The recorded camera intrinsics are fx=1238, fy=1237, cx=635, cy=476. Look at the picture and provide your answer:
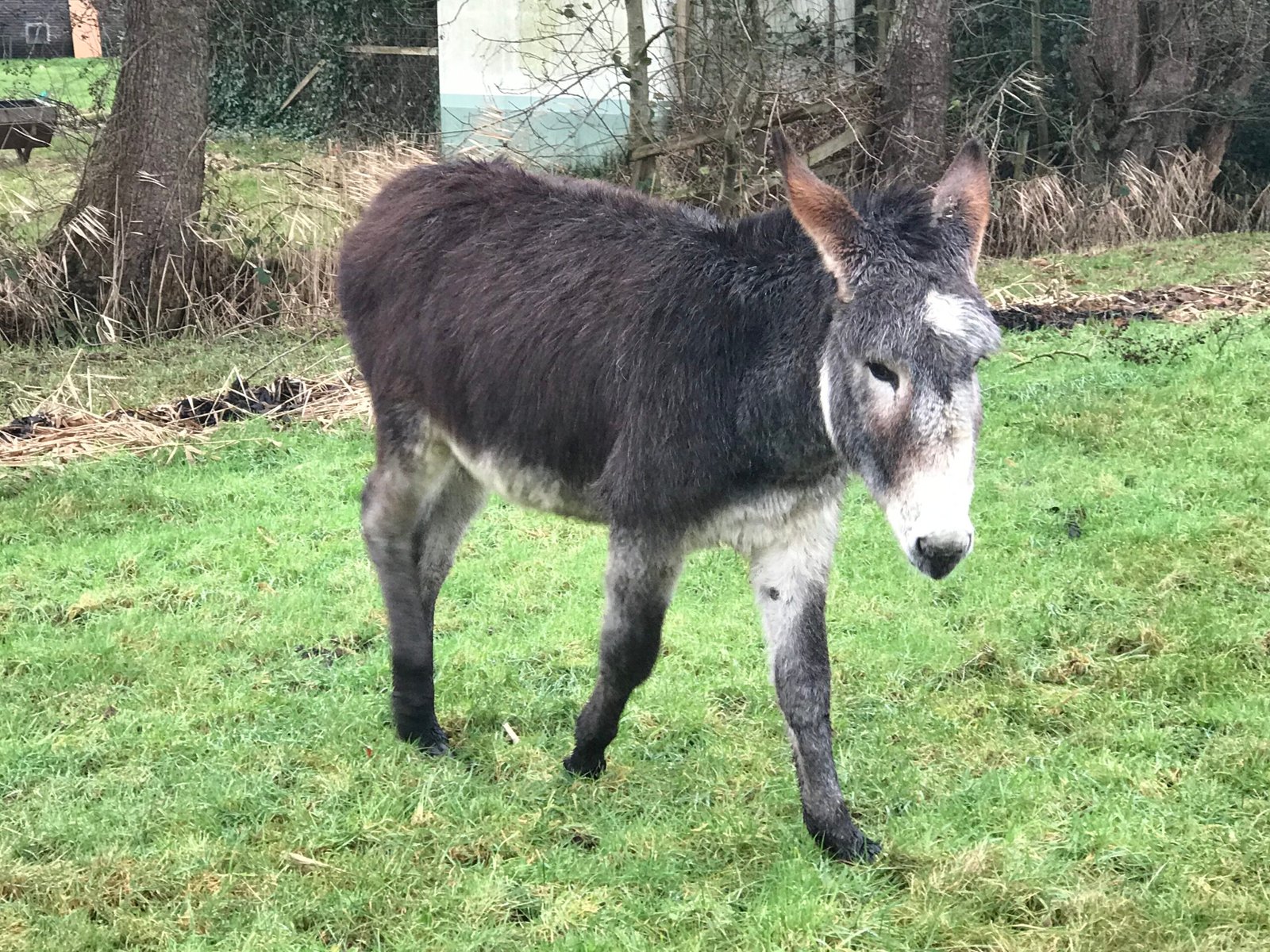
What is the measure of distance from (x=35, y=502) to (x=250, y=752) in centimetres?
303

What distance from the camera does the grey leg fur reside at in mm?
3402

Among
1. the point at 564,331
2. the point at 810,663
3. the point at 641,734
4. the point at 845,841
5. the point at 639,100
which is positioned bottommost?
the point at 641,734

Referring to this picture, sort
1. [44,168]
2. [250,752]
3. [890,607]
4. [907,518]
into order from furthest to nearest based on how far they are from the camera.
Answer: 1. [44,168]
2. [890,607]
3. [250,752]
4. [907,518]

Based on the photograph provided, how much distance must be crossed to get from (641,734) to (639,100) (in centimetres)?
981

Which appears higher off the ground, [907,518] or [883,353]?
[883,353]

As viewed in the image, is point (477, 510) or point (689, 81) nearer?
point (477, 510)

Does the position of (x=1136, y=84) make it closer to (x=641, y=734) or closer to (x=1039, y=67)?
(x=1039, y=67)

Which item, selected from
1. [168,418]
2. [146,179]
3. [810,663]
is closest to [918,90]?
[146,179]

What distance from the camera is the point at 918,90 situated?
12.5m

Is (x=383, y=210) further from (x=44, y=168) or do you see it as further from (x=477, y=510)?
(x=44, y=168)

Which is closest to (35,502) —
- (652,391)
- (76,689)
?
(76,689)

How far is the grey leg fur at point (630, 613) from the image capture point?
134 inches

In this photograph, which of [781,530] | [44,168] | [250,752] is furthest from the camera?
[44,168]

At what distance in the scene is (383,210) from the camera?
14.1 ft
